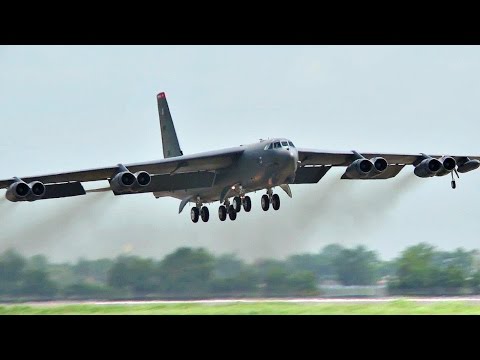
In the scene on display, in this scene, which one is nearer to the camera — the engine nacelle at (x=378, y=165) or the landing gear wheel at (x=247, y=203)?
the engine nacelle at (x=378, y=165)

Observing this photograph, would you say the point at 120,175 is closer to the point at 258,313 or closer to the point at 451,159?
the point at 258,313

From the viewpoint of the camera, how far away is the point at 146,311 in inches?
1089

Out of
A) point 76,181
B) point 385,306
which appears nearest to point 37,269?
point 76,181

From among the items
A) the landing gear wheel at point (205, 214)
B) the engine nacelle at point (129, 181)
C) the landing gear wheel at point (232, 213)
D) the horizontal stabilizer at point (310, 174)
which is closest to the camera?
the engine nacelle at point (129, 181)

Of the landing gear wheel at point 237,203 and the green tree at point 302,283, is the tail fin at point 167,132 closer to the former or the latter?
the landing gear wheel at point 237,203

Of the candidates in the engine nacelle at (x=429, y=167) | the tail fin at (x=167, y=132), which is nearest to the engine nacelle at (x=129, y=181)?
the tail fin at (x=167, y=132)

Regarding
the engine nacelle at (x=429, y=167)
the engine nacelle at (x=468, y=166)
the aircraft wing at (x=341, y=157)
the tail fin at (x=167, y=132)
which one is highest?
the tail fin at (x=167, y=132)

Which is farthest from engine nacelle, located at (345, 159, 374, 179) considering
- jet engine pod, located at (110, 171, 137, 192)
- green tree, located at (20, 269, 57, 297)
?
green tree, located at (20, 269, 57, 297)

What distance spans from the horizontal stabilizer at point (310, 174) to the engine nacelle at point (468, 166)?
3.99 meters

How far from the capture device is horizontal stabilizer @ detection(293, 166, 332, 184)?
34.0 metres

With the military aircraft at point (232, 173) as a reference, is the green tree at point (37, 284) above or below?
below

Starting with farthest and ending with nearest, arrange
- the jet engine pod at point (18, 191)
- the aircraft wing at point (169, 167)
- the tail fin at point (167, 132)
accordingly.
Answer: the tail fin at point (167, 132) < the aircraft wing at point (169, 167) < the jet engine pod at point (18, 191)

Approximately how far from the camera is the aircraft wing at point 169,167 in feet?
98.4

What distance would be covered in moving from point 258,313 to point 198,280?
5480mm
